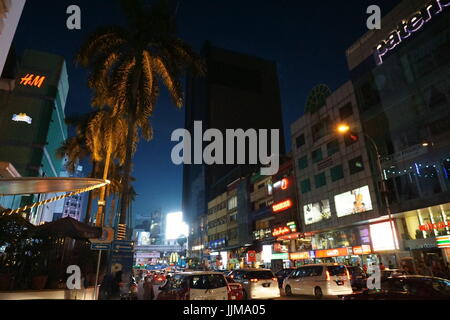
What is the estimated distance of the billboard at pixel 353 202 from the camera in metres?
31.0

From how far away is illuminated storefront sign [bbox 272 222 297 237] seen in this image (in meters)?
41.3

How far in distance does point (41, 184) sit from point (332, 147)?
107 feet

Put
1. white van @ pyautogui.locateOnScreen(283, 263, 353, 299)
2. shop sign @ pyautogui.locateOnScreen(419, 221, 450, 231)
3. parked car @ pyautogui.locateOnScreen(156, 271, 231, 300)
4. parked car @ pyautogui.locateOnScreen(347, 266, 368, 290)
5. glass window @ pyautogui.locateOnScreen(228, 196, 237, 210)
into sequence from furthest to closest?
glass window @ pyautogui.locateOnScreen(228, 196, 237, 210)
shop sign @ pyautogui.locateOnScreen(419, 221, 450, 231)
parked car @ pyautogui.locateOnScreen(347, 266, 368, 290)
white van @ pyautogui.locateOnScreen(283, 263, 353, 299)
parked car @ pyautogui.locateOnScreen(156, 271, 231, 300)

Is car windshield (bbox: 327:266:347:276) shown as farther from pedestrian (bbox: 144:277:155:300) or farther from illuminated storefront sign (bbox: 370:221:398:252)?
illuminated storefront sign (bbox: 370:221:398:252)

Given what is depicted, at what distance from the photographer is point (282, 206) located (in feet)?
148

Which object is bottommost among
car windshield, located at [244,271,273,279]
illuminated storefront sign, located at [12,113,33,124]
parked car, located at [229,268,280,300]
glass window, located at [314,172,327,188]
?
parked car, located at [229,268,280,300]

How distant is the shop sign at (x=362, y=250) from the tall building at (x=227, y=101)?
82.0 m

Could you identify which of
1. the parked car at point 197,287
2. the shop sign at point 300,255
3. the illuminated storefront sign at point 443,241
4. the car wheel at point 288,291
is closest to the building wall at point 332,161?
the shop sign at point 300,255

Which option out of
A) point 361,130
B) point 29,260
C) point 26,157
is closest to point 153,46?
point 29,260

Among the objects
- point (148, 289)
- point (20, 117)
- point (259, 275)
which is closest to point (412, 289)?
point (259, 275)

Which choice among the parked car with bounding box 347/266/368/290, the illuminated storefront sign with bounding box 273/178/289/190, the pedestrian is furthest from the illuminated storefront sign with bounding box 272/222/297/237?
the pedestrian

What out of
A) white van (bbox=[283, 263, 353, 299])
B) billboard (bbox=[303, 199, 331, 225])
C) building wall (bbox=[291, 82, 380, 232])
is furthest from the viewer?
billboard (bbox=[303, 199, 331, 225])

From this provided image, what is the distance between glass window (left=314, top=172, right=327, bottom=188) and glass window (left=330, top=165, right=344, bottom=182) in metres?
1.50

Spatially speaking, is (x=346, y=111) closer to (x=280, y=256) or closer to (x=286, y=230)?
(x=286, y=230)
